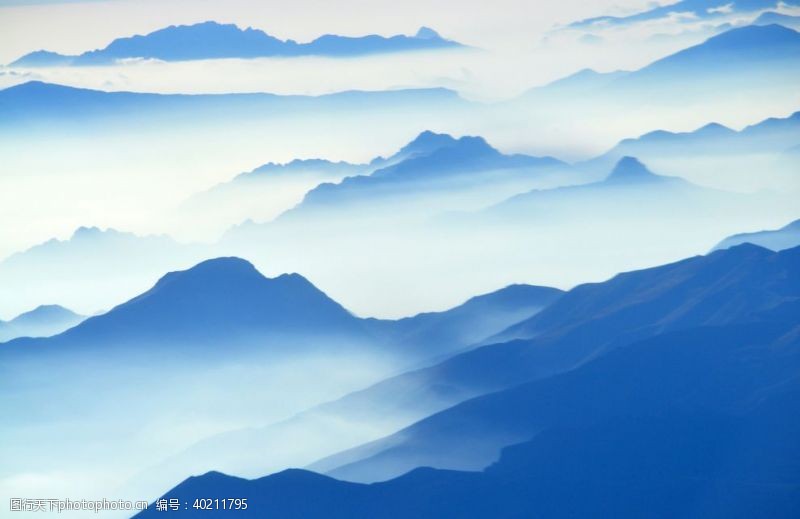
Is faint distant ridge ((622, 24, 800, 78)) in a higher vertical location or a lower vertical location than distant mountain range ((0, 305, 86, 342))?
higher

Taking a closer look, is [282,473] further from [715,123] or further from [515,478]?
[715,123]

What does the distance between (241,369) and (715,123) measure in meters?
12.8

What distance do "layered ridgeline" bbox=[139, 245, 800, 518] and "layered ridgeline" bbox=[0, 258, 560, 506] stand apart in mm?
1916

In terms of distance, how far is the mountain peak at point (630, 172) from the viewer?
3005 centimetres

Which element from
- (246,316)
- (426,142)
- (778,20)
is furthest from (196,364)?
(778,20)

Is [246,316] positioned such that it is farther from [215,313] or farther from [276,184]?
[276,184]

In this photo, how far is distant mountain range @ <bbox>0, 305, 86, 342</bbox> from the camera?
2566 cm

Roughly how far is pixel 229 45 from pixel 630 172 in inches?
398

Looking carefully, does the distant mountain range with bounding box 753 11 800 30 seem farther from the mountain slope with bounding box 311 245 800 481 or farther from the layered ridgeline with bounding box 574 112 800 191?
the mountain slope with bounding box 311 245 800 481

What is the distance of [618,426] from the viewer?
62.5ft

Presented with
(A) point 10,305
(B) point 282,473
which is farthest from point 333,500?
(A) point 10,305

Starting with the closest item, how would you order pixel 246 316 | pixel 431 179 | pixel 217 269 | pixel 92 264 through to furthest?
pixel 217 269, pixel 246 316, pixel 92 264, pixel 431 179

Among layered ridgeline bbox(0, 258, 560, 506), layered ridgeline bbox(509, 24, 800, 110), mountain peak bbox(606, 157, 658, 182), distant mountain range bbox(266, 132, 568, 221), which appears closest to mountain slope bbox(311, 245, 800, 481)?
layered ridgeline bbox(0, 258, 560, 506)

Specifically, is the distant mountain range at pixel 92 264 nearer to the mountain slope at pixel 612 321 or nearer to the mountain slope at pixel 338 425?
the mountain slope at pixel 338 425
